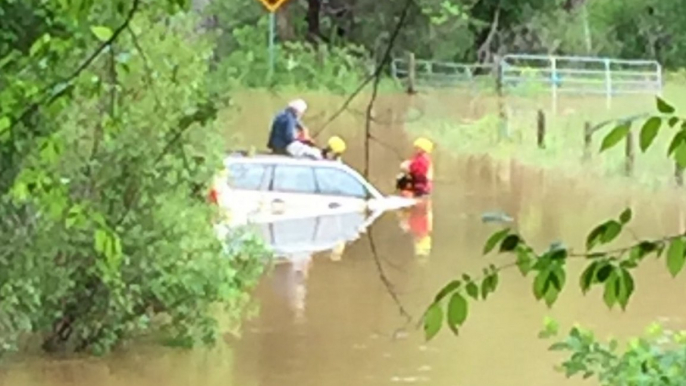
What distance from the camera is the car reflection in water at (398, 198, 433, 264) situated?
16.0 m

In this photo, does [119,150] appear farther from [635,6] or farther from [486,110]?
[635,6]

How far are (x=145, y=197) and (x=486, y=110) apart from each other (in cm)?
2013

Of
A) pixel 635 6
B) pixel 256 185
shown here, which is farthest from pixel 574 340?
pixel 635 6

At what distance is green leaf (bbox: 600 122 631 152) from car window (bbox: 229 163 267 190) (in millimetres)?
13540

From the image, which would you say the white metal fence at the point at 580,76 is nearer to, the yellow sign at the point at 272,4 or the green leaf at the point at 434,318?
the yellow sign at the point at 272,4

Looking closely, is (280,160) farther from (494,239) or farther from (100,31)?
(494,239)

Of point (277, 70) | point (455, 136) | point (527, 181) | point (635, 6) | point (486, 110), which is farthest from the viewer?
point (635, 6)

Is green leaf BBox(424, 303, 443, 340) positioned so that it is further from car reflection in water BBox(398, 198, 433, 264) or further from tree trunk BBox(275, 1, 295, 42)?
tree trunk BBox(275, 1, 295, 42)

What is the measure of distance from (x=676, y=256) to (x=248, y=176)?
46.1 feet

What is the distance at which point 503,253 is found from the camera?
119 inches

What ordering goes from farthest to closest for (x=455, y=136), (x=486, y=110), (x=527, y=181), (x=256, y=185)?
(x=486, y=110)
(x=455, y=136)
(x=527, y=181)
(x=256, y=185)

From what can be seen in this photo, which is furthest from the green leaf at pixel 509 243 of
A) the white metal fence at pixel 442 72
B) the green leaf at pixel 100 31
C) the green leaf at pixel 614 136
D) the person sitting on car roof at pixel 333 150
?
the white metal fence at pixel 442 72

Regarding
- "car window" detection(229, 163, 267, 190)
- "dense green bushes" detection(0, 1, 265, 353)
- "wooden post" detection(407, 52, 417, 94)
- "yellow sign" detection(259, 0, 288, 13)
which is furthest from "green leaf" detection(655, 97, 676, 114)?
"wooden post" detection(407, 52, 417, 94)

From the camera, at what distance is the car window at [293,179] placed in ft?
56.7
